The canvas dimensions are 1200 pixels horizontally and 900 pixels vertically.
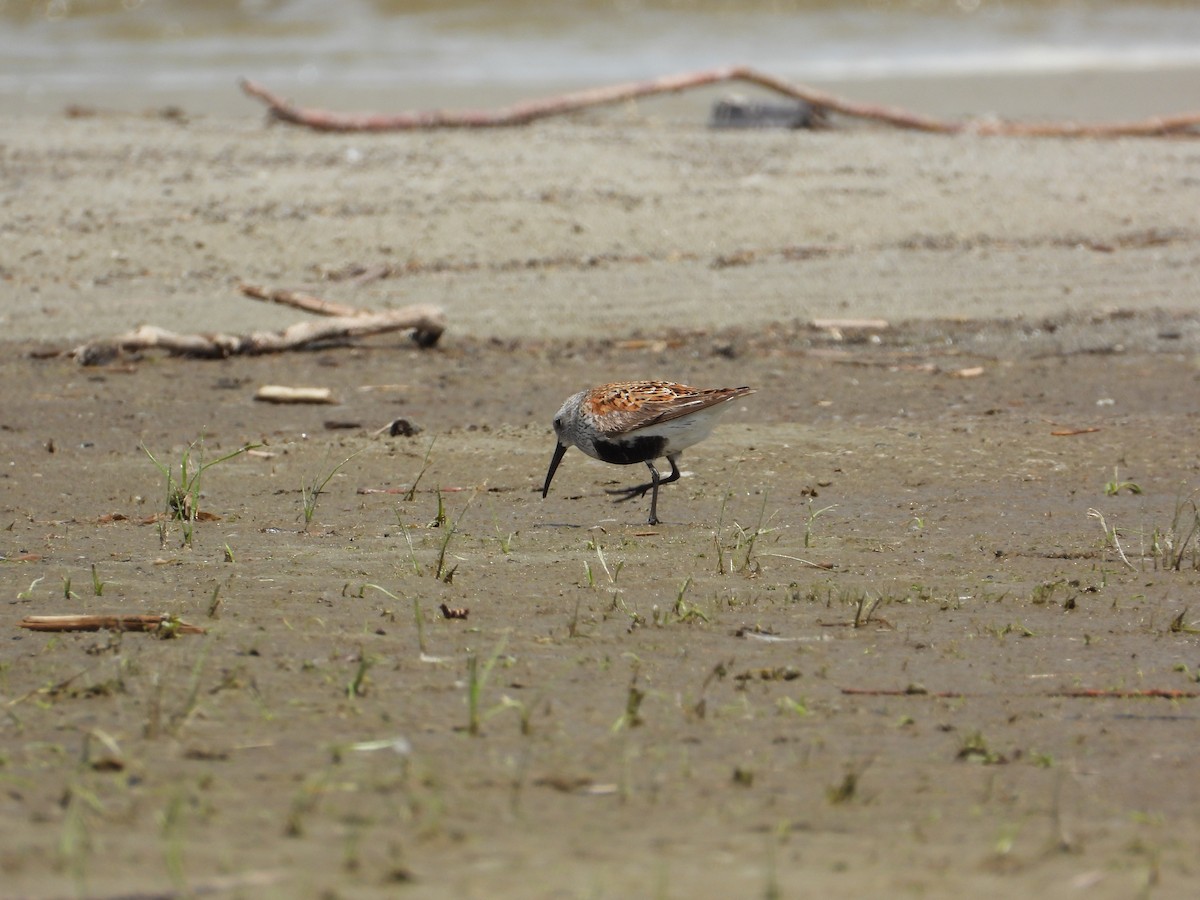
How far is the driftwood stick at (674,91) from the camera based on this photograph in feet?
48.2

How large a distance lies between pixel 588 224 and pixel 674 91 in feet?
15.0

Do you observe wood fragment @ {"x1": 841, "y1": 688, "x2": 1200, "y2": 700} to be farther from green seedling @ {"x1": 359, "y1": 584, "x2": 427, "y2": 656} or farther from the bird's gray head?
the bird's gray head

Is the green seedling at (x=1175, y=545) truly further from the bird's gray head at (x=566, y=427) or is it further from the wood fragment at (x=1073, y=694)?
the bird's gray head at (x=566, y=427)

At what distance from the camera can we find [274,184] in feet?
41.9

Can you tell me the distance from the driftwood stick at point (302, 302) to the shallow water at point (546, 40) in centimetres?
1015

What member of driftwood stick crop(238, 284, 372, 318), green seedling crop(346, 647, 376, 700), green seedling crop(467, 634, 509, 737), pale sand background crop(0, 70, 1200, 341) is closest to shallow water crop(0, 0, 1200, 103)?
pale sand background crop(0, 70, 1200, 341)

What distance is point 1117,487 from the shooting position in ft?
22.9

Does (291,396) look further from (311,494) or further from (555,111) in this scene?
(555,111)

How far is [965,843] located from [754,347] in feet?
22.4

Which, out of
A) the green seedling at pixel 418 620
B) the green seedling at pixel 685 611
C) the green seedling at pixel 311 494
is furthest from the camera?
the green seedling at pixel 311 494

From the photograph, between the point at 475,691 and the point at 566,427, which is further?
the point at 566,427

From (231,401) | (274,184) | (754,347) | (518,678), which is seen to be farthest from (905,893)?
(274,184)

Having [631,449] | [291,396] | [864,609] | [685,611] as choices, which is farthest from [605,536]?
[291,396]

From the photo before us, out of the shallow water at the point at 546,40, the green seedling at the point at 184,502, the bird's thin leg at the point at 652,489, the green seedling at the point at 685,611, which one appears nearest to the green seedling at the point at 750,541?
the bird's thin leg at the point at 652,489
